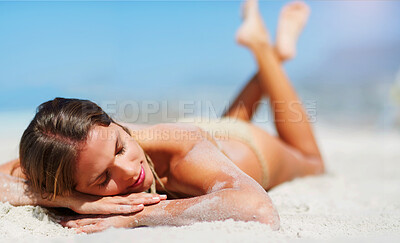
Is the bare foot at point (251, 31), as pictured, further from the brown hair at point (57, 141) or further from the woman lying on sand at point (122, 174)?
the brown hair at point (57, 141)

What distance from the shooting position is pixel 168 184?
7.38 feet

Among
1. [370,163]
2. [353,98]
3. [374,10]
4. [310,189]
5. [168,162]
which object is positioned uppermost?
[374,10]

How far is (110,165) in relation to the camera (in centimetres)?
179

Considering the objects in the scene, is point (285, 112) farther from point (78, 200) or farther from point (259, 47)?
point (78, 200)

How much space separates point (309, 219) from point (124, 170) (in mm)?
996

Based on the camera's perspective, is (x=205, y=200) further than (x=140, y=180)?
No

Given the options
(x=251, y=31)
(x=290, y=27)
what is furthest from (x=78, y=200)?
(x=290, y=27)

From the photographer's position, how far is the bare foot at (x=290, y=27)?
3.95 m

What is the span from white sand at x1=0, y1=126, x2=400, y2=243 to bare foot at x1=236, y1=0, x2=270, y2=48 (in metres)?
1.48

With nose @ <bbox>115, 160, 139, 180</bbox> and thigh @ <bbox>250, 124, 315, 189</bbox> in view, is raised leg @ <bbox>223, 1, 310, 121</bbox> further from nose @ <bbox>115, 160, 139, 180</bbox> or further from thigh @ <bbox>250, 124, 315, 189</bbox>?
nose @ <bbox>115, 160, 139, 180</bbox>

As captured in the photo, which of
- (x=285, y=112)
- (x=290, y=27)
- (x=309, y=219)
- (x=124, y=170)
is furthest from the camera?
(x=290, y=27)

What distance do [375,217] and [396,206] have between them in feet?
1.53

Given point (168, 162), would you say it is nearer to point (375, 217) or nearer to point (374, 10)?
point (375, 217)

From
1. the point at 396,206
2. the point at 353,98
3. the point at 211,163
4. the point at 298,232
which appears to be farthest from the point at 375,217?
the point at 353,98
